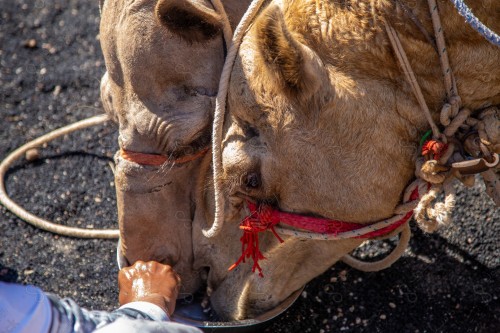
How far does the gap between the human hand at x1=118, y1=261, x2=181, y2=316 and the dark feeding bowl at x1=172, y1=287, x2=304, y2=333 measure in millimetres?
185

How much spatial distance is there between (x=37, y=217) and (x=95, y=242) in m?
0.39

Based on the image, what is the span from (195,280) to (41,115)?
1.98m

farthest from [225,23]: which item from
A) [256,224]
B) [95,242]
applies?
[95,242]

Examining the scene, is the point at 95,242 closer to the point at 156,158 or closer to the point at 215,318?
the point at 215,318

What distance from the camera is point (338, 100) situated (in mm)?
2055

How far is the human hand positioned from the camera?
2555 millimetres

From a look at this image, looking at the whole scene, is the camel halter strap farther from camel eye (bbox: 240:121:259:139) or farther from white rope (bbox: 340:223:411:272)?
white rope (bbox: 340:223:411:272)

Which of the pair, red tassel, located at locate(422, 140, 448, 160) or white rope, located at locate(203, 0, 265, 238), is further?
white rope, located at locate(203, 0, 265, 238)

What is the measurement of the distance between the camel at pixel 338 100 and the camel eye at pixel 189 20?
0.22m

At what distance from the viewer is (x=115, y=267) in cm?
336

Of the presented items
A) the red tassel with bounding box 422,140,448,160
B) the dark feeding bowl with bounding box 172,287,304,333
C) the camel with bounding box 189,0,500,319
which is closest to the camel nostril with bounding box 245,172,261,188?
the camel with bounding box 189,0,500,319

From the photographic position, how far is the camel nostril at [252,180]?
2213 millimetres

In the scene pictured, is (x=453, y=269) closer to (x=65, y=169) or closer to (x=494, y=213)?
(x=494, y=213)

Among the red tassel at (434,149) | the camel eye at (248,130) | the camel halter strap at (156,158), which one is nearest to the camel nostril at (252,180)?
the camel eye at (248,130)
